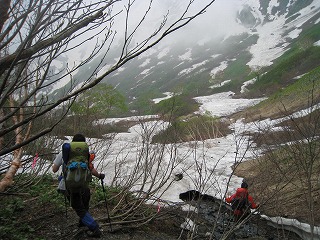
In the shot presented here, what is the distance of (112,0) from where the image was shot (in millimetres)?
2012

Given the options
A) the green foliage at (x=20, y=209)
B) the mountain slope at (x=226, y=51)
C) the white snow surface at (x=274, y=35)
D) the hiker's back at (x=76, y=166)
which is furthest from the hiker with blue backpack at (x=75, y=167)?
the white snow surface at (x=274, y=35)

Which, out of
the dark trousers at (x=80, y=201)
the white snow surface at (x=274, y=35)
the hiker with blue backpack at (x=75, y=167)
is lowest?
the dark trousers at (x=80, y=201)

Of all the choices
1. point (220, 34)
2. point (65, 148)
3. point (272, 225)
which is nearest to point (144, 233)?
point (65, 148)

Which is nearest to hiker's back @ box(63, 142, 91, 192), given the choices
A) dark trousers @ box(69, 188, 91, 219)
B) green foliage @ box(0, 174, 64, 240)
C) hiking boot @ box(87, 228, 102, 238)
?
dark trousers @ box(69, 188, 91, 219)

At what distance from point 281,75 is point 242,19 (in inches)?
3167

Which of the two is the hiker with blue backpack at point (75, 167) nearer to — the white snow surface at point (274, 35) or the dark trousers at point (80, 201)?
the dark trousers at point (80, 201)

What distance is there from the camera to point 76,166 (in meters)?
3.59

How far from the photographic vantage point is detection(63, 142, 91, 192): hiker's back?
11.9 ft

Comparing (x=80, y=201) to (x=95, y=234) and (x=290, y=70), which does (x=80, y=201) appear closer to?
(x=95, y=234)

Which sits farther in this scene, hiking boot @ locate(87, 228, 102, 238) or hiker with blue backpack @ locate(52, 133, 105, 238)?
hiking boot @ locate(87, 228, 102, 238)

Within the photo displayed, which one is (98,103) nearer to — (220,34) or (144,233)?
(144,233)

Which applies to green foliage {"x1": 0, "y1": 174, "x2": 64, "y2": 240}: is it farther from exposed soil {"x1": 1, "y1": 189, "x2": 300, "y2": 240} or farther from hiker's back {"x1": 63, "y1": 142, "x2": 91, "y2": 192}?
hiker's back {"x1": 63, "y1": 142, "x2": 91, "y2": 192}

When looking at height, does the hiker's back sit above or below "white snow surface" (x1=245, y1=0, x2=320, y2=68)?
below

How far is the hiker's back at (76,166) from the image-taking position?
3.61 meters
